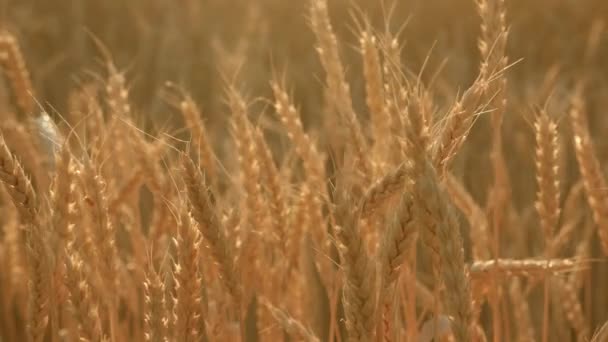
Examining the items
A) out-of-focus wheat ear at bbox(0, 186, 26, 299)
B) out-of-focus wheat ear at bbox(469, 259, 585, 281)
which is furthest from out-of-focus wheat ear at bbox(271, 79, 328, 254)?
out-of-focus wheat ear at bbox(0, 186, 26, 299)

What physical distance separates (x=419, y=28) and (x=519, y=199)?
1.57 meters

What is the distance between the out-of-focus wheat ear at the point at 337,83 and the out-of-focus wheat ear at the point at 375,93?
0.13ft

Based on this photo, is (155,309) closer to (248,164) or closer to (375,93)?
(248,164)

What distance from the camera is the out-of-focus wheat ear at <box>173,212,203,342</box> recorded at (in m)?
0.87

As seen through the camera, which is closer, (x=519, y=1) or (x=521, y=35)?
(x=521, y=35)

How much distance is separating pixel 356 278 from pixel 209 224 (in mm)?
223

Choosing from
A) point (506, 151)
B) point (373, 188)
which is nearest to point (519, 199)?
point (506, 151)

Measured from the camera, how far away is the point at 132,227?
4.44 ft

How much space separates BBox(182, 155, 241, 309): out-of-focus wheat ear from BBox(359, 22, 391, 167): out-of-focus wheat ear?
292 mm

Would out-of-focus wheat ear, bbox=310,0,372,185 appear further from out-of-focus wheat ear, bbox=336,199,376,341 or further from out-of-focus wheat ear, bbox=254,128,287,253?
out-of-focus wheat ear, bbox=336,199,376,341

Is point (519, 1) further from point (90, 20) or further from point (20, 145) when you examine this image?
point (20, 145)

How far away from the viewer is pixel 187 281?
2.90ft

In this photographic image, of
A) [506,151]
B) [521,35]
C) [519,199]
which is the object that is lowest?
[519,199]

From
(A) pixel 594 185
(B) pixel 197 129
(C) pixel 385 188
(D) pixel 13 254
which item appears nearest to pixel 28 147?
(D) pixel 13 254
